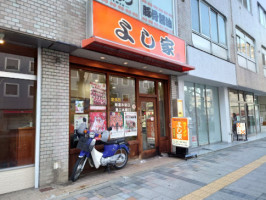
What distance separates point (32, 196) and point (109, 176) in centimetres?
194

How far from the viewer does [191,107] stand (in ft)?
30.7

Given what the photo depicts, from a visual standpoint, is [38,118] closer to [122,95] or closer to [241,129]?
[122,95]

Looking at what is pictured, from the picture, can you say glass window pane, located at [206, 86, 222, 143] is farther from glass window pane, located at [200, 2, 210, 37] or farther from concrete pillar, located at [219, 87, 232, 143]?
glass window pane, located at [200, 2, 210, 37]

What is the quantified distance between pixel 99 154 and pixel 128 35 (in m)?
3.54

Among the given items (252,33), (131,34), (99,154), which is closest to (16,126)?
(99,154)

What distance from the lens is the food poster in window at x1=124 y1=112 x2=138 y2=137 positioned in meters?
6.75

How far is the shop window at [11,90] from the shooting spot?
4.30 metres

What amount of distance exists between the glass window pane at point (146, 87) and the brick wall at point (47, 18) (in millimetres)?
3187

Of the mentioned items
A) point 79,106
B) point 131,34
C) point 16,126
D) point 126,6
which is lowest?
point 16,126

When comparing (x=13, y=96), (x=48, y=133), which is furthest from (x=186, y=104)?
(x=13, y=96)

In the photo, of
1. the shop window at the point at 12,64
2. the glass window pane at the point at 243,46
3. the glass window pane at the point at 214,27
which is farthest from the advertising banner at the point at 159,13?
the glass window pane at the point at 243,46

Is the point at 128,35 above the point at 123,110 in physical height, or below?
above

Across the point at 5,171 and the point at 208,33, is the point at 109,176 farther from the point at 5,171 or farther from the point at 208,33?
the point at 208,33

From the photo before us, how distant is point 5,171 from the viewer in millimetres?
4055
